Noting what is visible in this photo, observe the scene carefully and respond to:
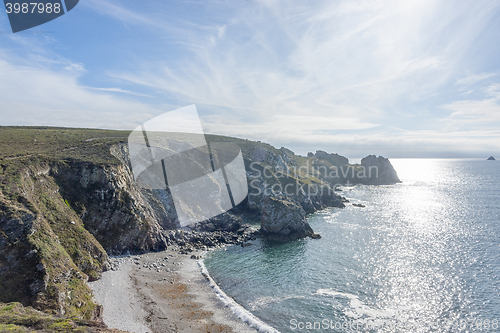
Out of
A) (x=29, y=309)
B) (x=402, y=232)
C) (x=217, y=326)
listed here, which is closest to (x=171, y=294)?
(x=217, y=326)

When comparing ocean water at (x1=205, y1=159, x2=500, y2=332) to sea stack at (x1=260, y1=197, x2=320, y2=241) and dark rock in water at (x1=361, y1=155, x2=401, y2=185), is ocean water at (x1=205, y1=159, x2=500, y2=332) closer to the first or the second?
sea stack at (x1=260, y1=197, x2=320, y2=241)

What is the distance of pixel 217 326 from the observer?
3105cm

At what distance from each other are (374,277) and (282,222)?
2793 centimetres

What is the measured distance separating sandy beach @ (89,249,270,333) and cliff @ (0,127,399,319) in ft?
9.79

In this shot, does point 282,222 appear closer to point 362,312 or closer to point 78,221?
point 362,312

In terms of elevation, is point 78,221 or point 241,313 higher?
point 78,221

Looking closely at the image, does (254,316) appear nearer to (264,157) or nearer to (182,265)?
(182,265)

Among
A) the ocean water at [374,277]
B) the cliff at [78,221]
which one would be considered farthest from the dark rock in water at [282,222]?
the ocean water at [374,277]

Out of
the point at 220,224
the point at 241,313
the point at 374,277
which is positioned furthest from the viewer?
the point at 220,224

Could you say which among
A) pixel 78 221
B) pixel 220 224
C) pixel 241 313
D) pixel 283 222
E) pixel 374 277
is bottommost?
pixel 374 277

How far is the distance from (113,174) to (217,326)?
3871cm

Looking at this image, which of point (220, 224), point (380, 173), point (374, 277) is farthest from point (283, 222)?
point (380, 173)

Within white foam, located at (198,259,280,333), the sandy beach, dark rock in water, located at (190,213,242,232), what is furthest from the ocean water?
dark rock in water, located at (190,213,242,232)

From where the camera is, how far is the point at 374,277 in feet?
145
